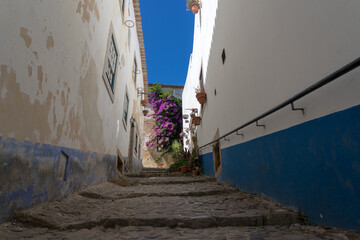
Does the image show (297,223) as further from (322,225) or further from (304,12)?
(304,12)

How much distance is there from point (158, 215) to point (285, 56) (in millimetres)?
2203

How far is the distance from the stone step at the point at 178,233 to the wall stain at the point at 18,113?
773mm

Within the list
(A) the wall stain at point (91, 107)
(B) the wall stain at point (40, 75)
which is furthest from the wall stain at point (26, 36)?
(A) the wall stain at point (91, 107)

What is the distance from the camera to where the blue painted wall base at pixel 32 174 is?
5.31 feet

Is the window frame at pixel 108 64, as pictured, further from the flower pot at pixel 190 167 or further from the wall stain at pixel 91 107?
the flower pot at pixel 190 167

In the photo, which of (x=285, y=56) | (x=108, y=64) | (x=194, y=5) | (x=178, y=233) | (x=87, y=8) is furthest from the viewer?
(x=194, y=5)

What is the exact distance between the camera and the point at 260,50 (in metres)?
2.78

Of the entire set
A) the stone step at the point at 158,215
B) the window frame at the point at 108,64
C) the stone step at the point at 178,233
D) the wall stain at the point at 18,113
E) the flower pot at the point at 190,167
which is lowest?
the stone step at the point at 178,233

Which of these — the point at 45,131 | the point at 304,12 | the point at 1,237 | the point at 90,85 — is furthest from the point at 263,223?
the point at 90,85

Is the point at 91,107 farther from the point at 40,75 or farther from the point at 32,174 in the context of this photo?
the point at 32,174

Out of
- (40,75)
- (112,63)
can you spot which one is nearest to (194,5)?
(112,63)

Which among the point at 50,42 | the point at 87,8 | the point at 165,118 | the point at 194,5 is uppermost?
the point at 194,5

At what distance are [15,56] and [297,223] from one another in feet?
9.58

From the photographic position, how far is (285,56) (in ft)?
7.14
